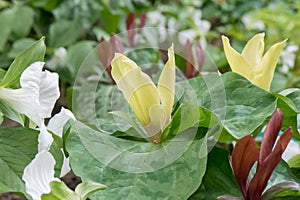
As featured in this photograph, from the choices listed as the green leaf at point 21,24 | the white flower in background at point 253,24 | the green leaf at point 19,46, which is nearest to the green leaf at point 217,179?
the green leaf at point 19,46

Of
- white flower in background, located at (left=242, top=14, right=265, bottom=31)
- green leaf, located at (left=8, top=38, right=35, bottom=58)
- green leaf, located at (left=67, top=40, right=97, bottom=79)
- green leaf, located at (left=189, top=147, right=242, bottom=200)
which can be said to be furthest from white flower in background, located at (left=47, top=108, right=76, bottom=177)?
white flower in background, located at (left=242, top=14, right=265, bottom=31)

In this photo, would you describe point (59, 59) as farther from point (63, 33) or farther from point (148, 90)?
point (148, 90)

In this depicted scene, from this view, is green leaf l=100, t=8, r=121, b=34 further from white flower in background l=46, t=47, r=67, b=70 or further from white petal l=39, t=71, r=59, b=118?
white petal l=39, t=71, r=59, b=118

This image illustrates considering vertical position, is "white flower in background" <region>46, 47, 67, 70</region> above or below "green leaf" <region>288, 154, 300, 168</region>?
below

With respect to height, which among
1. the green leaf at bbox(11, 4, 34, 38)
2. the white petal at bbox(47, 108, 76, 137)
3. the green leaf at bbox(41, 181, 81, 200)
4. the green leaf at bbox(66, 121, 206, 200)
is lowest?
the green leaf at bbox(11, 4, 34, 38)

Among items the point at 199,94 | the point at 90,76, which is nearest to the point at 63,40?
the point at 90,76

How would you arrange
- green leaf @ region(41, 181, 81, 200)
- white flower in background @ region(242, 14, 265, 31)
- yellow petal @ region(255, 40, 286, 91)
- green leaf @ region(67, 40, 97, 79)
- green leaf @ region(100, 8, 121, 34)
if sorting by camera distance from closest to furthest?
green leaf @ region(41, 181, 81, 200) → yellow petal @ region(255, 40, 286, 91) → green leaf @ region(67, 40, 97, 79) → green leaf @ region(100, 8, 121, 34) → white flower in background @ region(242, 14, 265, 31)

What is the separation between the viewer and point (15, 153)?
0.40 metres

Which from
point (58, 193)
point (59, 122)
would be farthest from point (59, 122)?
point (58, 193)

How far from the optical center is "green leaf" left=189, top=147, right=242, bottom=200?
0.40 metres

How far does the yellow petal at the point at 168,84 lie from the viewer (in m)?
0.40

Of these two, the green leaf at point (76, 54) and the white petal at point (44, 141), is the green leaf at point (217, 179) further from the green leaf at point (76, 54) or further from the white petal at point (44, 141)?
the green leaf at point (76, 54)

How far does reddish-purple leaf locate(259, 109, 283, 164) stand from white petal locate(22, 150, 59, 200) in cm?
13

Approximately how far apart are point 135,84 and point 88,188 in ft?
0.28
